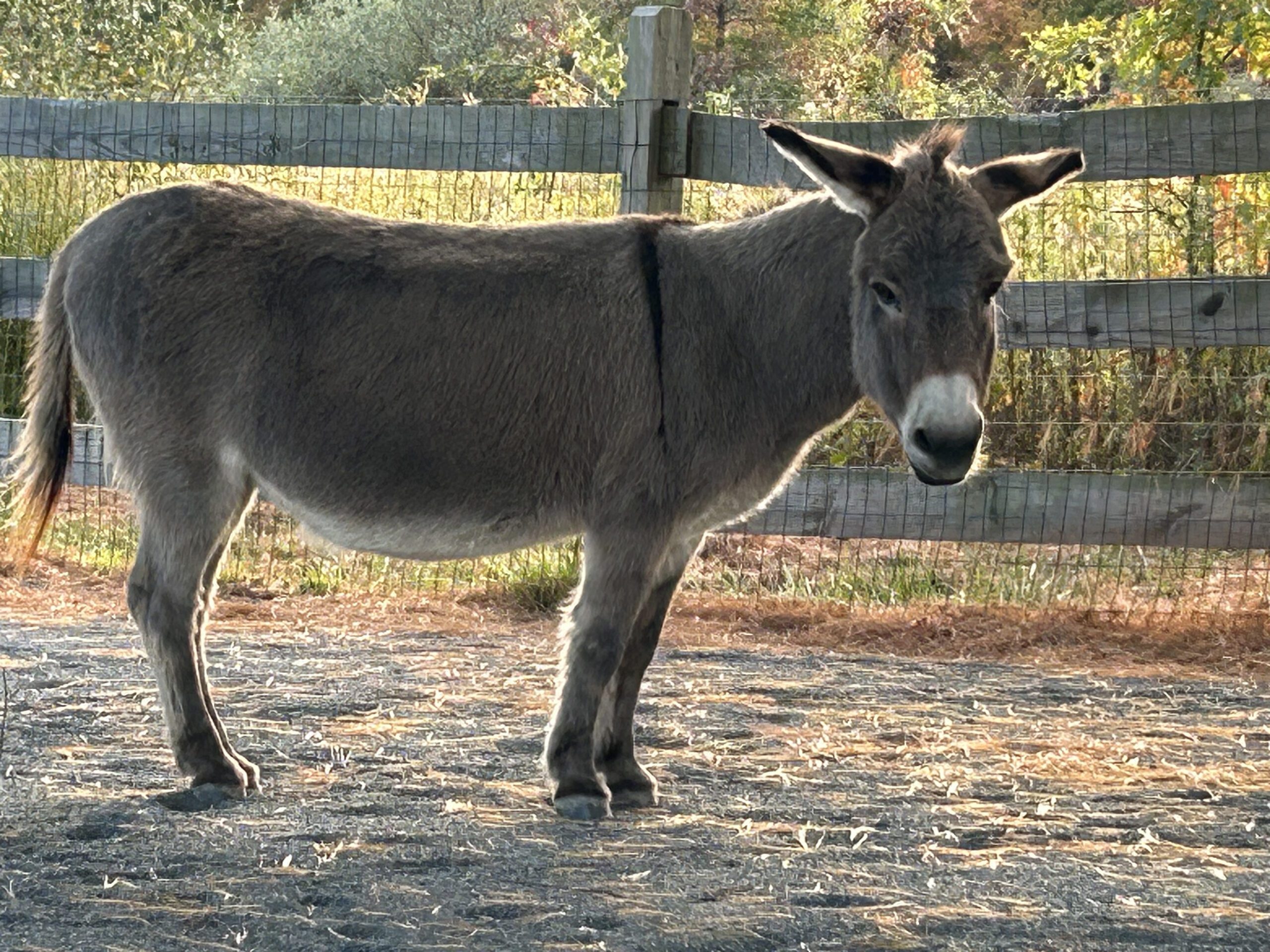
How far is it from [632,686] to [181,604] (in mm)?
1211

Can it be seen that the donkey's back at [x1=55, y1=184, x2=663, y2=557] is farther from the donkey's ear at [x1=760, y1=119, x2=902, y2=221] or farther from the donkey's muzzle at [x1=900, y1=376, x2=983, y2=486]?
the donkey's muzzle at [x1=900, y1=376, x2=983, y2=486]

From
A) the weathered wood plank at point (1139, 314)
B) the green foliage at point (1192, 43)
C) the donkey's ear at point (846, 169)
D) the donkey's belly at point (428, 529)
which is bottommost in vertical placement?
the donkey's belly at point (428, 529)

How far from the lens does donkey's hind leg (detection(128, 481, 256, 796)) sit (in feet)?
13.0

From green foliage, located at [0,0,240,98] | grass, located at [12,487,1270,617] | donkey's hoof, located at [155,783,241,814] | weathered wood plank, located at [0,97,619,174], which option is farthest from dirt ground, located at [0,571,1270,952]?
green foliage, located at [0,0,240,98]

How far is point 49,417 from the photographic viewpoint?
4242mm

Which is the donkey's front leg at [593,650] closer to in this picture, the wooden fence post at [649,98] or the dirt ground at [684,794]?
the dirt ground at [684,794]

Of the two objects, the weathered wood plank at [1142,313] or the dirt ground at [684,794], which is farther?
the weathered wood plank at [1142,313]

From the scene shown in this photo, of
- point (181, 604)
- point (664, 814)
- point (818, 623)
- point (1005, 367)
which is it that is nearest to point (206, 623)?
point (181, 604)

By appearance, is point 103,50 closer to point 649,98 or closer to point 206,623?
point 649,98

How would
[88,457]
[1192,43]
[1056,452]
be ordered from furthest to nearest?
[1192,43] < [1056,452] < [88,457]

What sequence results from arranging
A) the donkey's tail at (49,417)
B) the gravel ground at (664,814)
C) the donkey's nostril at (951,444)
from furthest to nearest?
the donkey's tail at (49,417), the donkey's nostril at (951,444), the gravel ground at (664,814)

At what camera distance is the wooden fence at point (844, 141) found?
577 cm

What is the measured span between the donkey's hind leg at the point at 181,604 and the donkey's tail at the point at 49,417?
408mm

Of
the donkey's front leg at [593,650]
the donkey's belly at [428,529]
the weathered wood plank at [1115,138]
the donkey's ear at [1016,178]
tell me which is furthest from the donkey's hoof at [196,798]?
the weathered wood plank at [1115,138]
